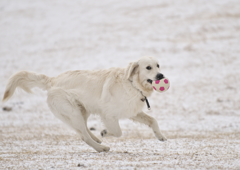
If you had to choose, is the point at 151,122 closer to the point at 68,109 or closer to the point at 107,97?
the point at 107,97

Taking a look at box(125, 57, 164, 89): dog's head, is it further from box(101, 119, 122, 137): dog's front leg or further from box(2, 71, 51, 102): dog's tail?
box(2, 71, 51, 102): dog's tail

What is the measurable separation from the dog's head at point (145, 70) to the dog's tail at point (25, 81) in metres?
1.99

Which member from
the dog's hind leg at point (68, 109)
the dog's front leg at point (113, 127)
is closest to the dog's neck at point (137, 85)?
the dog's front leg at point (113, 127)

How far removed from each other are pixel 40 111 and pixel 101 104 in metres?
7.92

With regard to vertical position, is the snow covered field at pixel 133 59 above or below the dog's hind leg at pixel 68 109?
below

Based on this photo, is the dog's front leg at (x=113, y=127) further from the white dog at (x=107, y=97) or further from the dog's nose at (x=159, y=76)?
the dog's nose at (x=159, y=76)

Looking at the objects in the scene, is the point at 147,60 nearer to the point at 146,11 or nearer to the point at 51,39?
the point at 51,39

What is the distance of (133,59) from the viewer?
21.5 metres

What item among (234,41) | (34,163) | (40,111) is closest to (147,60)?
(34,163)

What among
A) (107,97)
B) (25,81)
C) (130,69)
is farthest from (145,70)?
(25,81)

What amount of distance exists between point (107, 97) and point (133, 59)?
16.3m

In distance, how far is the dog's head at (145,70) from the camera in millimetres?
5367

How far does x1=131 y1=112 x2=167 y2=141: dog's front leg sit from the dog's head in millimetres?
705

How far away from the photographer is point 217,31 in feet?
81.9
